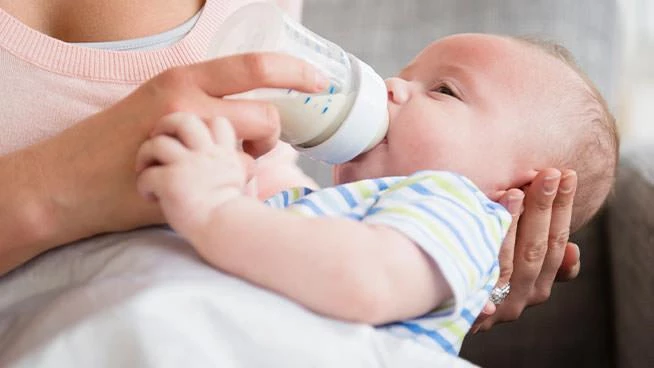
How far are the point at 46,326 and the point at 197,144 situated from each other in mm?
195

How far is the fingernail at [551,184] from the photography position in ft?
3.15

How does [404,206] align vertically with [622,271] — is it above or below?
above

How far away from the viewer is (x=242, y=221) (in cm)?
70

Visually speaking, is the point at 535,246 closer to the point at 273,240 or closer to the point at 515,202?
the point at 515,202

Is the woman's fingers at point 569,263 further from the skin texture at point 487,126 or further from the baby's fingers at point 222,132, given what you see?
the baby's fingers at point 222,132

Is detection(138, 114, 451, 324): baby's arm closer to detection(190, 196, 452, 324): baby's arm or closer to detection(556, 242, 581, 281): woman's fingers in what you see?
detection(190, 196, 452, 324): baby's arm

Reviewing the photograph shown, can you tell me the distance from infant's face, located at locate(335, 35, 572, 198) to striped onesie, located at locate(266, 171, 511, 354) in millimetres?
82

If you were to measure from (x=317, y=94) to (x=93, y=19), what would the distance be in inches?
A: 13.5

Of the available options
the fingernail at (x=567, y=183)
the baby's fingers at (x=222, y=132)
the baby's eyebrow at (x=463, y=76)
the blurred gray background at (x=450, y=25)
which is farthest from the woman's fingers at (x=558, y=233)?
the blurred gray background at (x=450, y=25)

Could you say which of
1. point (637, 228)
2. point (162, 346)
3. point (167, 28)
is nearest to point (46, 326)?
point (162, 346)

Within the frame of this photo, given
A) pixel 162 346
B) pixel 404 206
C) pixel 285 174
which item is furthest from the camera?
pixel 285 174

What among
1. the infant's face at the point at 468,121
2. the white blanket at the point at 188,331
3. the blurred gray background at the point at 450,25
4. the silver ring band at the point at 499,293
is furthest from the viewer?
the blurred gray background at the point at 450,25

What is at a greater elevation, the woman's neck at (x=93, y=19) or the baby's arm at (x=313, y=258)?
the woman's neck at (x=93, y=19)

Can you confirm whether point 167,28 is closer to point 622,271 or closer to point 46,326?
point 46,326
